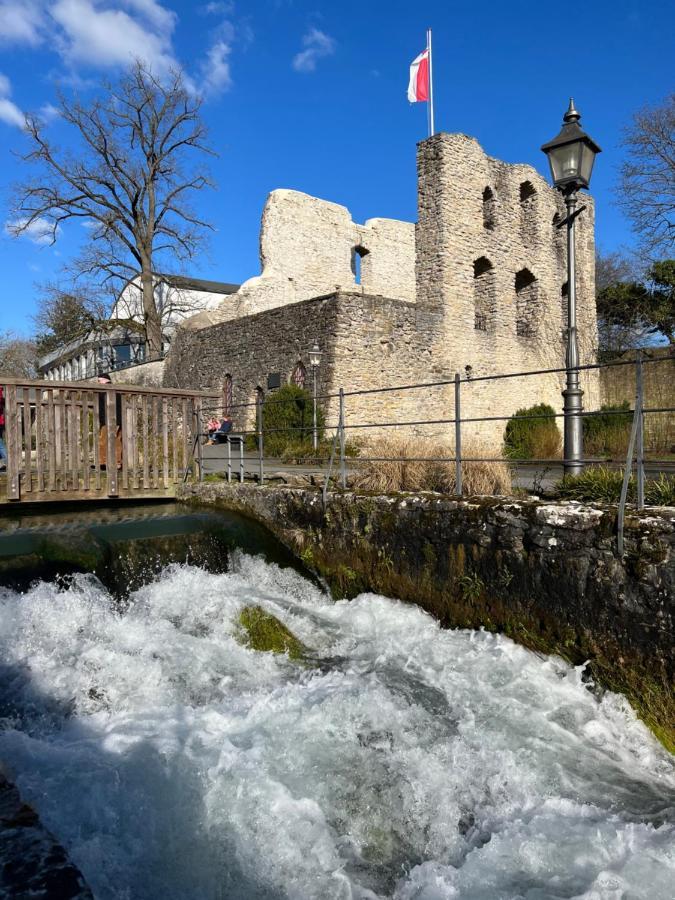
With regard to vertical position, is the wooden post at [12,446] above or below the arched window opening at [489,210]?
below

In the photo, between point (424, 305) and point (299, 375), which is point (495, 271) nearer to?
point (424, 305)

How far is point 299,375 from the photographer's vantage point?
1877cm

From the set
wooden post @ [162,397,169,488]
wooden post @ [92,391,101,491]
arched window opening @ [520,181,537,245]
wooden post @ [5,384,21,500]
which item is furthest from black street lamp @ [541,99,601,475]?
arched window opening @ [520,181,537,245]

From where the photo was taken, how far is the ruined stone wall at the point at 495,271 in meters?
21.4

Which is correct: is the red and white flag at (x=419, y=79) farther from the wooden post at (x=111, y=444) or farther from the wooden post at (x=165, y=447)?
the wooden post at (x=111, y=444)

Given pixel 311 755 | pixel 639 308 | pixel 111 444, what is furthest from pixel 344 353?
pixel 639 308

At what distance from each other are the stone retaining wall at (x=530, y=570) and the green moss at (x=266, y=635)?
1417 mm

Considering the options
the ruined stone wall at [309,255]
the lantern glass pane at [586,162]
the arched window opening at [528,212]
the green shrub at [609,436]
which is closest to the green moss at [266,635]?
the lantern glass pane at [586,162]

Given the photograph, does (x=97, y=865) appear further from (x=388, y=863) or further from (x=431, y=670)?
(x=431, y=670)

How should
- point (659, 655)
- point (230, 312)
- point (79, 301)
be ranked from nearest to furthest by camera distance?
point (659, 655) < point (230, 312) < point (79, 301)

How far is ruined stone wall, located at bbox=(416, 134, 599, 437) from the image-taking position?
21.4m

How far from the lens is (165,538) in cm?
764

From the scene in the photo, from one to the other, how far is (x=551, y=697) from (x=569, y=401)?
3.13 meters

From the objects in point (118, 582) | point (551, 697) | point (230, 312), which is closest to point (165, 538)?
point (118, 582)
